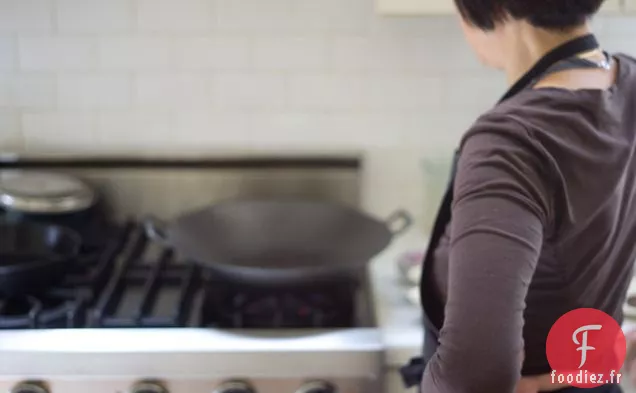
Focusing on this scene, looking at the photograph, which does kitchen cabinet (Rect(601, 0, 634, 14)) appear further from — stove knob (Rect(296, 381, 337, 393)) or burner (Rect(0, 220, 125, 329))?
burner (Rect(0, 220, 125, 329))

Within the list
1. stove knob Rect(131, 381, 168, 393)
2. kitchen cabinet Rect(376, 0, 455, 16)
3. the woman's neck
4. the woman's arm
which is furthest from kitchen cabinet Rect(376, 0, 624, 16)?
stove knob Rect(131, 381, 168, 393)

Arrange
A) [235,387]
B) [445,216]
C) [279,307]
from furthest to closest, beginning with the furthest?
[279,307]
[235,387]
[445,216]

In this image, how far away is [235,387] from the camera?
1.27m

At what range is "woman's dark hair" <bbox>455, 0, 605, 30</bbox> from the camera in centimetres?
95

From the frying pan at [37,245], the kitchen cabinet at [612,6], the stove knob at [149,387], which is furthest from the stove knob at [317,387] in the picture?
the kitchen cabinet at [612,6]

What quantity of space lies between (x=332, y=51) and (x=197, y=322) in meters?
0.65

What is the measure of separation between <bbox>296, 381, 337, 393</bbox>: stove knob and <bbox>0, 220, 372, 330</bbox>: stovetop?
11 cm

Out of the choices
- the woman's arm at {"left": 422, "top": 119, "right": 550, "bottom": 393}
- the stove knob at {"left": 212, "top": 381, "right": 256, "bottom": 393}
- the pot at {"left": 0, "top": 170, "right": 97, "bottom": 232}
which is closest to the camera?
the woman's arm at {"left": 422, "top": 119, "right": 550, "bottom": 393}

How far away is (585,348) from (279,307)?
0.51m

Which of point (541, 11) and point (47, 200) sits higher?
point (541, 11)

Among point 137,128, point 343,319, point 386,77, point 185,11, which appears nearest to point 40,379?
point 343,319

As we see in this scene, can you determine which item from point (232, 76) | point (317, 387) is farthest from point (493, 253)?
point (232, 76)

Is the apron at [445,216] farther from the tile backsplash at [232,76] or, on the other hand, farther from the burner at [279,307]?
the tile backsplash at [232,76]

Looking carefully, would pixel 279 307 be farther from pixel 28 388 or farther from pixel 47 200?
pixel 47 200
